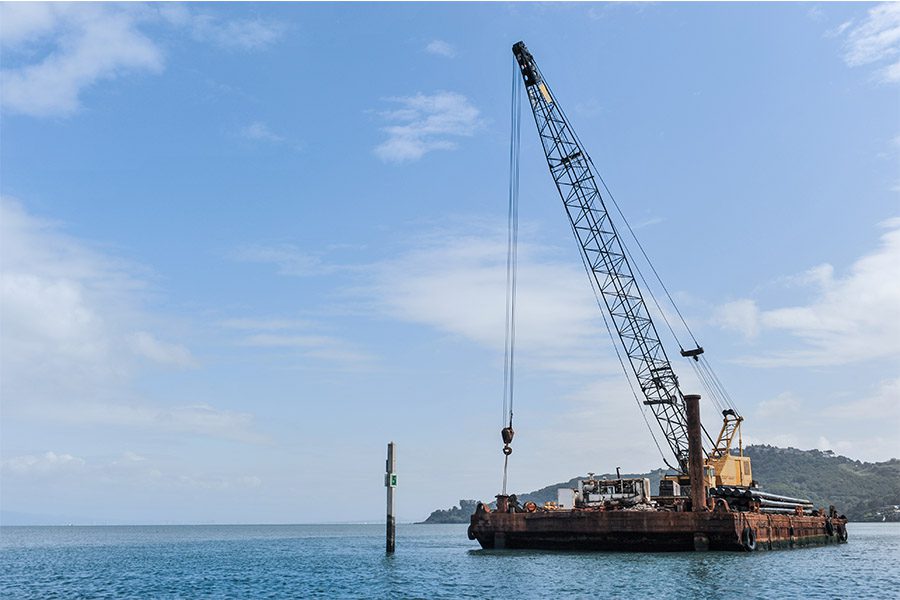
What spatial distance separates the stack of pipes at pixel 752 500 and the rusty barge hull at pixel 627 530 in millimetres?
1817

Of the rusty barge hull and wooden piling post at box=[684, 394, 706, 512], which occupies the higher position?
wooden piling post at box=[684, 394, 706, 512]

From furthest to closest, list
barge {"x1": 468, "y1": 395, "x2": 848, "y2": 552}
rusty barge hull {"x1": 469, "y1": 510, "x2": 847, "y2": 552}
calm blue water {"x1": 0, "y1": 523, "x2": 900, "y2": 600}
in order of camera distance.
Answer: barge {"x1": 468, "y1": 395, "x2": 848, "y2": 552}, rusty barge hull {"x1": 469, "y1": 510, "x2": 847, "y2": 552}, calm blue water {"x1": 0, "y1": 523, "x2": 900, "y2": 600}

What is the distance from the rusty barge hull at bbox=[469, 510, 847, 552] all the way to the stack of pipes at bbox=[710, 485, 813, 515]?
1817 mm

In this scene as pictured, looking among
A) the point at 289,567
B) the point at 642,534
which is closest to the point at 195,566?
the point at 289,567

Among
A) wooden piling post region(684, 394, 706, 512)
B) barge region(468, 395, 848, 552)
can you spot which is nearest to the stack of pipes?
barge region(468, 395, 848, 552)

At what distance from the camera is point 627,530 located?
5984 cm

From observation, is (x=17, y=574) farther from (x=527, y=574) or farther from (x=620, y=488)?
(x=620, y=488)

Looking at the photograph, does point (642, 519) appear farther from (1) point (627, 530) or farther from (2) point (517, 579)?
(2) point (517, 579)

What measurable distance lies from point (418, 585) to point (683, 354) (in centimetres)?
4841

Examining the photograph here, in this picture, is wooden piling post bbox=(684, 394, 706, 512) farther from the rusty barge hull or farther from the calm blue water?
the calm blue water

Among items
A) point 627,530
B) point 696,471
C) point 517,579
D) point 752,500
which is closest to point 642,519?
point 627,530

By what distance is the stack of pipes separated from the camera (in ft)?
221

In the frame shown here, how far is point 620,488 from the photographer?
67625 mm

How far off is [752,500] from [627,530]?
43.6 ft
